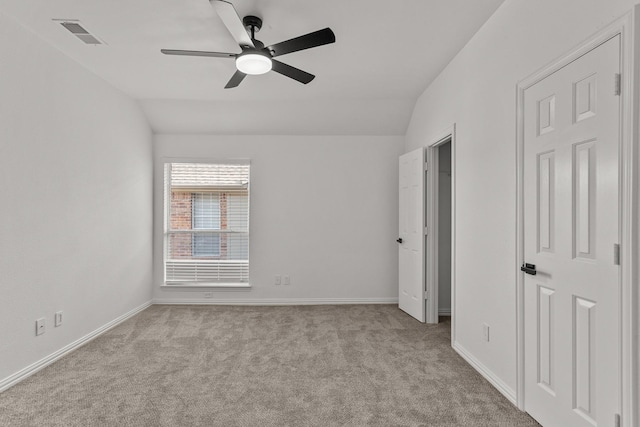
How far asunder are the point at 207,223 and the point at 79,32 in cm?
285

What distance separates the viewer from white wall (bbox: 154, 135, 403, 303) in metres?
5.17

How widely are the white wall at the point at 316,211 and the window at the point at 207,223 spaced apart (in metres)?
0.16

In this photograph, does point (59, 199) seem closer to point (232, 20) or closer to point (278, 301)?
point (232, 20)

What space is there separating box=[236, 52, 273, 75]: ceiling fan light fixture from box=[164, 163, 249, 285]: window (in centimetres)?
258

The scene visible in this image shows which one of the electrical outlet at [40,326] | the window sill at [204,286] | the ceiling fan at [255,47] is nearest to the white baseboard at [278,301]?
the window sill at [204,286]

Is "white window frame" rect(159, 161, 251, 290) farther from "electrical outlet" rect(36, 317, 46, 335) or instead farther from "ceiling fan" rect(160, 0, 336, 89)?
"ceiling fan" rect(160, 0, 336, 89)

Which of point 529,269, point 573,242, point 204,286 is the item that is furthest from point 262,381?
point 204,286

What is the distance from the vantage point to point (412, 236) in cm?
452

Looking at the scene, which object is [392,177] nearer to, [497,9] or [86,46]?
[497,9]

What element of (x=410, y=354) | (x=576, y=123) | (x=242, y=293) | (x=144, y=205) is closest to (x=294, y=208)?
(x=242, y=293)

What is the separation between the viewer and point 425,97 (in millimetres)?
4293

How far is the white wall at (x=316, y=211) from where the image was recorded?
203 inches

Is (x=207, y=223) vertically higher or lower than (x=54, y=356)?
higher

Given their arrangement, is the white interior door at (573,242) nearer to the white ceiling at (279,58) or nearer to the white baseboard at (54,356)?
the white ceiling at (279,58)
